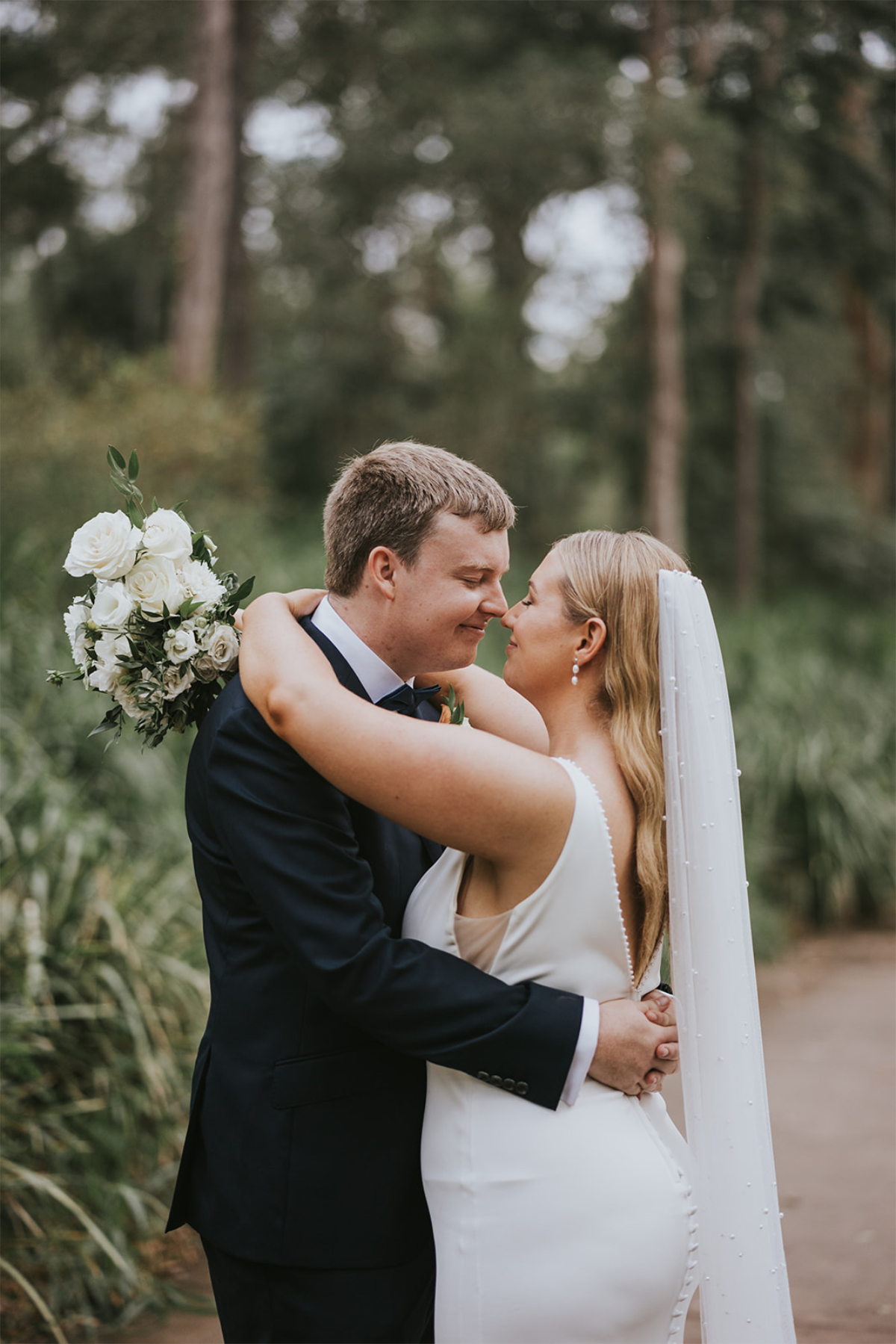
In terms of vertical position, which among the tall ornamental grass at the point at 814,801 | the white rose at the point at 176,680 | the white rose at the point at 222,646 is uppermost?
the white rose at the point at 222,646

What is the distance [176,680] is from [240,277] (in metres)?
15.8

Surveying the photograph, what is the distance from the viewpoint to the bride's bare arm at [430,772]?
78.5 inches

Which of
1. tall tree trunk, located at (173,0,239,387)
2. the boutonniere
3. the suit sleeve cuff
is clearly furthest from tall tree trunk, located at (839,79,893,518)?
the suit sleeve cuff

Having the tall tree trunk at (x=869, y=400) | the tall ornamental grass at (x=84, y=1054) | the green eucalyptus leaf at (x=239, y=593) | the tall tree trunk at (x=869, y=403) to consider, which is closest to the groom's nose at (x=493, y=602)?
the green eucalyptus leaf at (x=239, y=593)

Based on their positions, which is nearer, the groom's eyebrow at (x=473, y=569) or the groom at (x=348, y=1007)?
the groom at (x=348, y=1007)

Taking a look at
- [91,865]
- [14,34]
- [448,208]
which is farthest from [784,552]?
[91,865]

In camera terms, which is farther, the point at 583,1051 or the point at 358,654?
the point at 358,654

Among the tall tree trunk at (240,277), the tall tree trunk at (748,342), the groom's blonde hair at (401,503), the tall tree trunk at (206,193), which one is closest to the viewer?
the groom's blonde hair at (401,503)

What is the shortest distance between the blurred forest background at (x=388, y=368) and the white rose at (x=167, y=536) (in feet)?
6.89

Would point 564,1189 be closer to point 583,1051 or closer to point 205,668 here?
point 583,1051

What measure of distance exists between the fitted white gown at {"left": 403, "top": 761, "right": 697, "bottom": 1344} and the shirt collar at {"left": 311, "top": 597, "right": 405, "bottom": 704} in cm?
45

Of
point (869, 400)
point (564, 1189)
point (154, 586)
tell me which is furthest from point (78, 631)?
point (869, 400)

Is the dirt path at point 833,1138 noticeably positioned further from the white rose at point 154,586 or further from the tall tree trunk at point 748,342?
the tall tree trunk at point 748,342

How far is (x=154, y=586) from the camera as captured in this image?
92.7 inches
